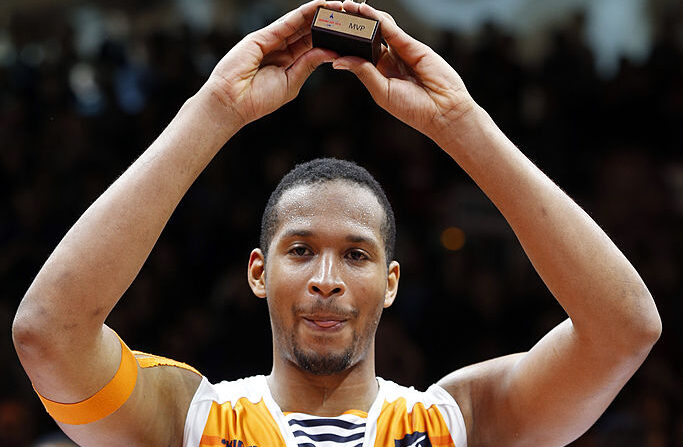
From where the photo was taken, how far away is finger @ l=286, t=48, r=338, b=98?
8.29 feet

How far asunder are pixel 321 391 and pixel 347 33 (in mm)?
1138

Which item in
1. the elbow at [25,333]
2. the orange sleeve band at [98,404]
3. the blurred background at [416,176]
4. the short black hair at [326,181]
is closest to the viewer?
the elbow at [25,333]

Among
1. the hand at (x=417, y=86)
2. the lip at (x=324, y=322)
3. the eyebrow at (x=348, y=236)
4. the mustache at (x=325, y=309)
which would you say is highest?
the hand at (x=417, y=86)

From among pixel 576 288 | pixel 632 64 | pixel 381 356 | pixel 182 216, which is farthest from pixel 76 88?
pixel 576 288

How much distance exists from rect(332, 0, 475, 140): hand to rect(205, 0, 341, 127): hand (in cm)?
11

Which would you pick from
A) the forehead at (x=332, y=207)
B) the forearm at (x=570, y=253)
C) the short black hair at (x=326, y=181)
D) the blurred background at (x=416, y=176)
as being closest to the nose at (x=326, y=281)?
the forehead at (x=332, y=207)

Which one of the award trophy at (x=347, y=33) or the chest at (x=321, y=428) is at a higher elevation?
the award trophy at (x=347, y=33)

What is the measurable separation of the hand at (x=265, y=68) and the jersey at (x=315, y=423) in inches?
35.1

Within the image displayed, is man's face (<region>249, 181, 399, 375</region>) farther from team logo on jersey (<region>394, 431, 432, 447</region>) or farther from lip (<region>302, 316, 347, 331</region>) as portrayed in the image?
team logo on jersey (<region>394, 431, 432, 447</region>)

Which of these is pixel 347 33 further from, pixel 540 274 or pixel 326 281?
pixel 540 274

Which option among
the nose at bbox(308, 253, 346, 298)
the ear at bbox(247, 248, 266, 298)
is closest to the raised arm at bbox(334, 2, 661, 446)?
the nose at bbox(308, 253, 346, 298)

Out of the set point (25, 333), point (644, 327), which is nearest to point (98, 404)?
point (25, 333)

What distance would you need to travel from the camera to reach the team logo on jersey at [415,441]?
255 cm

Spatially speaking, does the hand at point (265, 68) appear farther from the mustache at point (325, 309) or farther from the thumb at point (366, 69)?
the mustache at point (325, 309)
